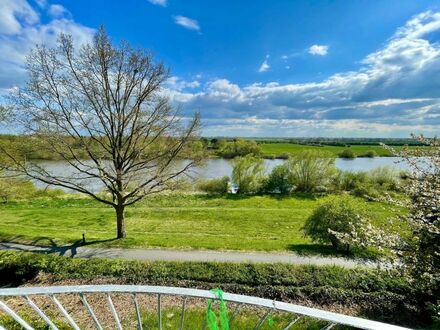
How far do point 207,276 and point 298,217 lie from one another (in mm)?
15027

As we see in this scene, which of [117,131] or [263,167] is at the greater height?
[117,131]

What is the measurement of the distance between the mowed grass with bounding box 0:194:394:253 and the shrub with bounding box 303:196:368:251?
62 centimetres

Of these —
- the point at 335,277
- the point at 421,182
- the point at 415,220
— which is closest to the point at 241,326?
the point at 335,277

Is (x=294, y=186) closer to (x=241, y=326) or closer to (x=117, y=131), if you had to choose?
(x=117, y=131)

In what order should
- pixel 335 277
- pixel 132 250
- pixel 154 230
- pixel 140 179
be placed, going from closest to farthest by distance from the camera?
pixel 335 277
pixel 132 250
pixel 140 179
pixel 154 230

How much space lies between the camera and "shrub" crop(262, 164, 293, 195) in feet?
112

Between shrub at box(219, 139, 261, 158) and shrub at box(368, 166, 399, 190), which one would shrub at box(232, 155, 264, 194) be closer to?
shrub at box(219, 139, 261, 158)

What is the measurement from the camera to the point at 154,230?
17781 mm

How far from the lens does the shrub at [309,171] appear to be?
1383 inches

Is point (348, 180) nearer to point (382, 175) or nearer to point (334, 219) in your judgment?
point (382, 175)

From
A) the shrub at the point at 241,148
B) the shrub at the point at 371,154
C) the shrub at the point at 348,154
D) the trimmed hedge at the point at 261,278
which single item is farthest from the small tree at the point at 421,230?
the shrub at the point at 371,154

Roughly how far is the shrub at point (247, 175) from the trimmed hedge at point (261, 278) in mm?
25308

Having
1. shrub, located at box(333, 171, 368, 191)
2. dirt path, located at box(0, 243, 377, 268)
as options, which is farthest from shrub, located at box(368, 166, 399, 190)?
dirt path, located at box(0, 243, 377, 268)

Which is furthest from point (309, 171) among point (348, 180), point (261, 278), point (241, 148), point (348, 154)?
point (348, 154)
